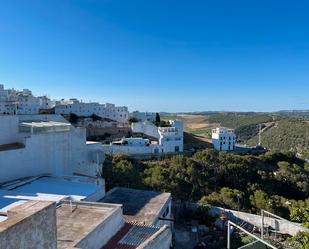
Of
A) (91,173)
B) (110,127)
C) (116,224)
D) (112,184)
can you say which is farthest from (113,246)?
(110,127)

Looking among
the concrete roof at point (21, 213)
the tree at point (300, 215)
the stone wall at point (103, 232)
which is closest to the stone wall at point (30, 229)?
the concrete roof at point (21, 213)

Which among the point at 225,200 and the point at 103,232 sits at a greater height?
the point at 103,232

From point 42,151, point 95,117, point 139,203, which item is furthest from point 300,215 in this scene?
point 95,117

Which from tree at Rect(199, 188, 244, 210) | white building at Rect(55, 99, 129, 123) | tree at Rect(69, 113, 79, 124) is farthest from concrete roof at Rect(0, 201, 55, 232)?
white building at Rect(55, 99, 129, 123)

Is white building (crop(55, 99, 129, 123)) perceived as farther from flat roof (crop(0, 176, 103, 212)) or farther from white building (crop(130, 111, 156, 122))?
flat roof (crop(0, 176, 103, 212))

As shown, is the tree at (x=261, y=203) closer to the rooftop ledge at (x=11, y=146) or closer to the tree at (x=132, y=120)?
the rooftop ledge at (x=11, y=146)

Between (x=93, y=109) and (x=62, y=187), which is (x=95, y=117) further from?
(x=62, y=187)
